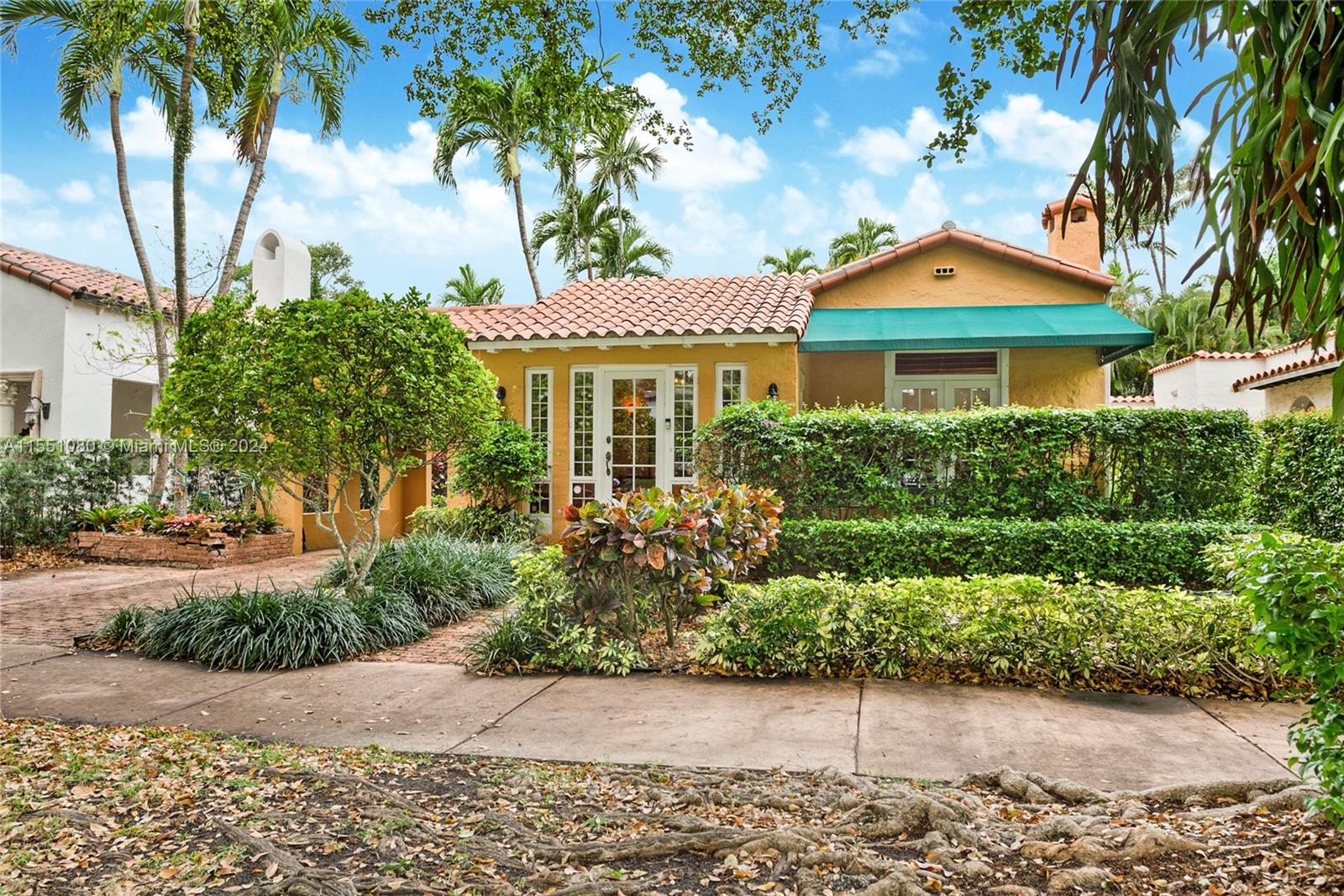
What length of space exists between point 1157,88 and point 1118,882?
3.64 meters

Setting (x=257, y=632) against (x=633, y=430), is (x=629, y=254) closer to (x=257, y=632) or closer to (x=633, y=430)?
(x=633, y=430)

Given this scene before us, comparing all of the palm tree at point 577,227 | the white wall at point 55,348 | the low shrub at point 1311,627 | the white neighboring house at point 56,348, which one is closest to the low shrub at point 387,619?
the low shrub at point 1311,627

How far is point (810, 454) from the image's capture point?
988 centimetres

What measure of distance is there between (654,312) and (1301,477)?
31.7ft

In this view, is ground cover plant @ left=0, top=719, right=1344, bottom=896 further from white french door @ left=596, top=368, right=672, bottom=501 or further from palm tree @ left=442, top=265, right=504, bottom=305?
palm tree @ left=442, top=265, right=504, bottom=305

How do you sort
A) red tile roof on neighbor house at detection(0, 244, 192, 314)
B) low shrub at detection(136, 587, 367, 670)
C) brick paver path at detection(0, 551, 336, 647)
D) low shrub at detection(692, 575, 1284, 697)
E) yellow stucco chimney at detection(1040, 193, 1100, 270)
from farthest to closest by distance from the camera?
red tile roof on neighbor house at detection(0, 244, 192, 314), yellow stucco chimney at detection(1040, 193, 1100, 270), brick paver path at detection(0, 551, 336, 647), low shrub at detection(136, 587, 367, 670), low shrub at detection(692, 575, 1284, 697)

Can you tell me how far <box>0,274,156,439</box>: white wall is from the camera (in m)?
17.3

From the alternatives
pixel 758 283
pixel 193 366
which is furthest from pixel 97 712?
pixel 758 283

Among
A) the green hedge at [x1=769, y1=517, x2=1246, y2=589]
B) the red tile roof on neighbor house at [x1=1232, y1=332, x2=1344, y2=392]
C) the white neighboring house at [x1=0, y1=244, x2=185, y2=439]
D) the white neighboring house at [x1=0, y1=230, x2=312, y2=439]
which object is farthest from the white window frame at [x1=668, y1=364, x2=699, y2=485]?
the white neighboring house at [x1=0, y1=244, x2=185, y2=439]

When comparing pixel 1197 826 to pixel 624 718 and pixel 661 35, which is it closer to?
pixel 624 718

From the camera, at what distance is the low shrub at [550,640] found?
6574mm

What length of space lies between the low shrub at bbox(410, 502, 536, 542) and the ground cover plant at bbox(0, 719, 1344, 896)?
841 centimetres

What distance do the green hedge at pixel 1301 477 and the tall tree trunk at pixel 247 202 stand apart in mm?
17447


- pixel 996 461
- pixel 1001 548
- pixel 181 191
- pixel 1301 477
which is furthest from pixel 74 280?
pixel 1301 477
